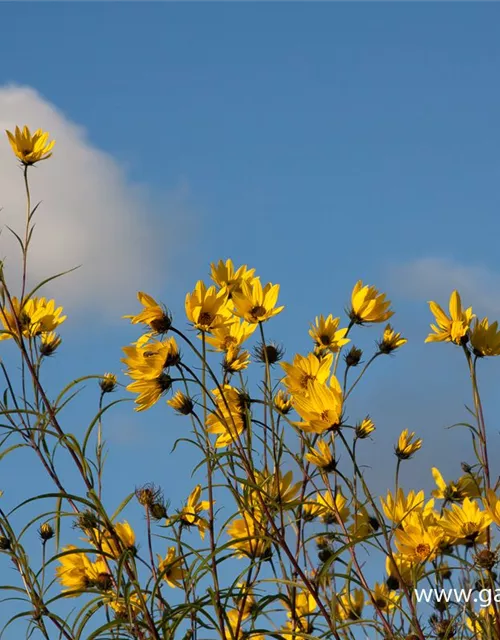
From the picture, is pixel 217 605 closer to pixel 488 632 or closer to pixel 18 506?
pixel 18 506

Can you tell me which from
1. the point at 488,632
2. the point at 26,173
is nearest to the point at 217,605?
the point at 488,632

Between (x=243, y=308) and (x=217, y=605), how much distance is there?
2.10 feet

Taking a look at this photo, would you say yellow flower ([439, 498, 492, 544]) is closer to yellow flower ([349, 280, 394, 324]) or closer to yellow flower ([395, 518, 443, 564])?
yellow flower ([395, 518, 443, 564])

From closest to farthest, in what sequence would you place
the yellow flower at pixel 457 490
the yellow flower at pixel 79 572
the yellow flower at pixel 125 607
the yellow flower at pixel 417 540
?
1. the yellow flower at pixel 125 607
2. the yellow flower at pixel 417 540
3. the yellow flower at pixel 79 572
4. the yellow flower at pixel 457 490

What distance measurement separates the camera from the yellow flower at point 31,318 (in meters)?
2.06

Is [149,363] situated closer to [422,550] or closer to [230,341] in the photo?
[230,341]

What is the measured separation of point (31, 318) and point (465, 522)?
3.80ft

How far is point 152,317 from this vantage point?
1782 millimetres

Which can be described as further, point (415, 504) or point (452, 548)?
point (452, 548)

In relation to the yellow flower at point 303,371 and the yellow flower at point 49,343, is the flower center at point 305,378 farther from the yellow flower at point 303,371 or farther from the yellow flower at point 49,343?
the yellow flower at point 49,343

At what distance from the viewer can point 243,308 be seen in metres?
1.94

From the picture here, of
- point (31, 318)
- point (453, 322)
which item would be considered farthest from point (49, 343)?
point (453, 322)

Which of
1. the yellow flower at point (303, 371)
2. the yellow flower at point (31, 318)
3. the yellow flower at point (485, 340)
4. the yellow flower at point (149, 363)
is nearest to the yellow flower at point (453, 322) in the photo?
the yellow flower at point (485, 340)

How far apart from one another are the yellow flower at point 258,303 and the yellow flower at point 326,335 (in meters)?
0.30
